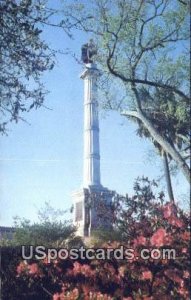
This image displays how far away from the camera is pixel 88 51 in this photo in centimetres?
322

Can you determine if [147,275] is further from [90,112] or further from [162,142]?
[90,112]

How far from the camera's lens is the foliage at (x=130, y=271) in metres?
2.18

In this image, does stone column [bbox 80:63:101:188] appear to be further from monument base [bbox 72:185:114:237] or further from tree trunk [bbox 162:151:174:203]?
tree trunk [bbox 162:151:174:203]

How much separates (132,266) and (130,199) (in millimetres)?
474

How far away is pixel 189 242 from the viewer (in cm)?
220

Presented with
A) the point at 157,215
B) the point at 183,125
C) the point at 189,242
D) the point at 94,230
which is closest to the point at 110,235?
the point at 94,230

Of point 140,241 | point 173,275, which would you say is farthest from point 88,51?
point 173,275

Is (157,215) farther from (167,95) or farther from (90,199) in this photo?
(167,95)

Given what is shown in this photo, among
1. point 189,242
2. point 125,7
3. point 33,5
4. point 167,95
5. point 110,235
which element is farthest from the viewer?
point 125,7

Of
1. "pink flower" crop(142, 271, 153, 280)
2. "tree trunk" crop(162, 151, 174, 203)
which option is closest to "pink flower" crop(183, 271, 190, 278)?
"pink flower" crop(142, 271, 153, 280)

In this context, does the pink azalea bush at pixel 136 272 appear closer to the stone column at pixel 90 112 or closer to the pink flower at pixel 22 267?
the pink flower at pixel 22 267

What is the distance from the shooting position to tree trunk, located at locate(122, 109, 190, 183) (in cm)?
251

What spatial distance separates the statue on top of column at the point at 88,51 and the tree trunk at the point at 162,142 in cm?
57

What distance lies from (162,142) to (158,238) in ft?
2.53
